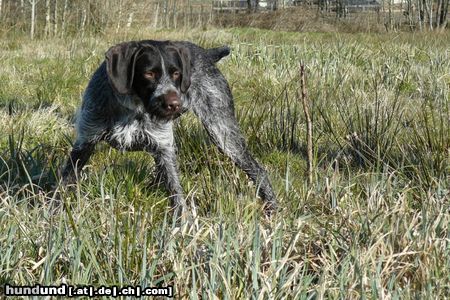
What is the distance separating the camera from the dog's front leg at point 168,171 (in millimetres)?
3895

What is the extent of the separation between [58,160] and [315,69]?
4310mm

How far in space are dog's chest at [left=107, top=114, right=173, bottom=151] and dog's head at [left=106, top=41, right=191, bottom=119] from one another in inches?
4.7

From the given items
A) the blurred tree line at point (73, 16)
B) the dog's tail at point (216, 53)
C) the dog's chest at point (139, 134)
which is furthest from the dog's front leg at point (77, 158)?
the blurred tree line at point (73, 16)

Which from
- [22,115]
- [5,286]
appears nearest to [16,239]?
[5,286]

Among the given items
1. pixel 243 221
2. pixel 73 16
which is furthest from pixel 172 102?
pixel 73 16

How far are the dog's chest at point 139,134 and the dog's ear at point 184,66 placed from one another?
0.26m

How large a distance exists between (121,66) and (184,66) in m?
0.46

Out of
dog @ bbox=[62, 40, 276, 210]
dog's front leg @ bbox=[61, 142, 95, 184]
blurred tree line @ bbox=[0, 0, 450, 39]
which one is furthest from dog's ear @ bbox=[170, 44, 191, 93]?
blurred tree line @ bbox=[0, 0, 450, 39]

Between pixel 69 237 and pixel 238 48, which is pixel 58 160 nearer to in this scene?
pixel 69 237

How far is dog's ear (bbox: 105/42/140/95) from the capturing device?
3801mm

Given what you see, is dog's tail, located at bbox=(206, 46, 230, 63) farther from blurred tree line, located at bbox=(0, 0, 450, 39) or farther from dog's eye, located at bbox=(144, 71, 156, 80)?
blurred tree line, located at bbox=(0, 0, 450, 39)

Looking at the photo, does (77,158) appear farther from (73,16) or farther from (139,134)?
(73,16)

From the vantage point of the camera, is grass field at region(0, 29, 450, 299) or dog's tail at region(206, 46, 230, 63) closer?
grass field at region(0, 29, 450, 299)

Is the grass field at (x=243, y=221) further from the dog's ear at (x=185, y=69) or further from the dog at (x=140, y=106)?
the dog's ear at (x=185, y=69)
